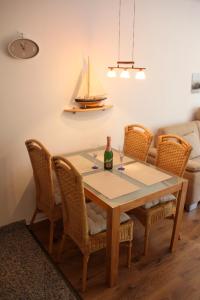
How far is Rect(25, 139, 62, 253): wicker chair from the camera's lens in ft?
7.16

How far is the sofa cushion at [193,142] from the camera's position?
354 centimetres

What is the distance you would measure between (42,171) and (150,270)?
128 centimetres

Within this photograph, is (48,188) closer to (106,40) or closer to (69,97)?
(69,97)

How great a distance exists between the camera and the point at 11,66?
237 centimetres

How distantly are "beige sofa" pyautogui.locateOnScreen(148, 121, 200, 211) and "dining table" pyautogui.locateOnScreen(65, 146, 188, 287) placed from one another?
75cm

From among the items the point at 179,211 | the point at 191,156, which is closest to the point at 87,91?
the point at 179,211

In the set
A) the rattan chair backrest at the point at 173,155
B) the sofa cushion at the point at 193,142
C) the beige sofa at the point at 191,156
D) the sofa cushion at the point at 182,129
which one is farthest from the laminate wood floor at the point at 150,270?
the sofa cushion at the point at 182,129

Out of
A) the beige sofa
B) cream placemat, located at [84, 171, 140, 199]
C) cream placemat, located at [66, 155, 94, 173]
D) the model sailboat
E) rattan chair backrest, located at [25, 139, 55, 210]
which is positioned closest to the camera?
cream placemat, located at [84, 171, 140, 199]

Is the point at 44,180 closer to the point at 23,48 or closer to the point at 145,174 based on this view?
Result: the point at 145,174

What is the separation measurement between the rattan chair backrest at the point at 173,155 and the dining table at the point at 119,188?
0.56ft

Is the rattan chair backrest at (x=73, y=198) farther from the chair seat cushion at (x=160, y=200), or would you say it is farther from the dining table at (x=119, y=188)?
the chair seat cushion at (x=160, y=200)

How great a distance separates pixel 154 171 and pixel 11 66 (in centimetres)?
164

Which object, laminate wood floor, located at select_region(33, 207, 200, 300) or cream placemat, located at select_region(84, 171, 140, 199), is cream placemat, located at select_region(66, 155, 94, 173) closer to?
cream placemat, located at select_region(84, 171, 140, 199)

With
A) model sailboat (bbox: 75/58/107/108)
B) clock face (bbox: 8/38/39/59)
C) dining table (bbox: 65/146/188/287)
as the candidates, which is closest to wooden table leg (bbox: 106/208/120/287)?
dining table (bbox: 65/146/188/287)
